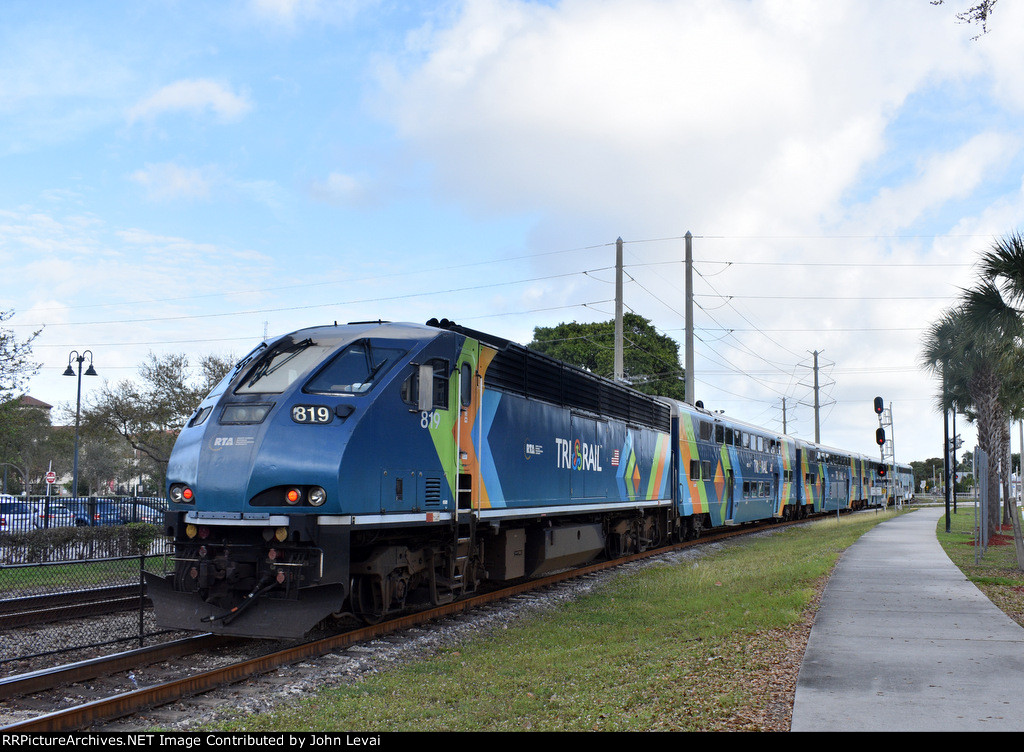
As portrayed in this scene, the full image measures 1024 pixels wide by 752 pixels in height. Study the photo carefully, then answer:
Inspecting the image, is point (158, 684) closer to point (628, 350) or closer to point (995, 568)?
point (995, 568)

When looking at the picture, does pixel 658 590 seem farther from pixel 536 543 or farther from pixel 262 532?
pixel 262 532

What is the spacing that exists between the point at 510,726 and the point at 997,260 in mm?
12168

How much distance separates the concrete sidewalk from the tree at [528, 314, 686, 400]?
3727 cm

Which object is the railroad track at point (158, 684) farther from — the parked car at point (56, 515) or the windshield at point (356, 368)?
the parked car at point (56, 515)

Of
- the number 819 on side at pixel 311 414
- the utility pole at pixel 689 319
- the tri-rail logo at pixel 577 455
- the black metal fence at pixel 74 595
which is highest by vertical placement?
the utility pole at pixel 689 319

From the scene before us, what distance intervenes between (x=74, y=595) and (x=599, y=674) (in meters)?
8.01

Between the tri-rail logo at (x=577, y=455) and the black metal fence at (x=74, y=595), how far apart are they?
19.9ft

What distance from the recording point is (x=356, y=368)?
923 centimetres

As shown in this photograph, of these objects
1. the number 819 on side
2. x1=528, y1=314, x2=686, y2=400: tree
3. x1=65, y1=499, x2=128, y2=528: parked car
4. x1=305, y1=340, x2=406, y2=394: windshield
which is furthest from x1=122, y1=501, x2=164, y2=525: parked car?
x1=528, y1=314, x2=686, y2=400: tree

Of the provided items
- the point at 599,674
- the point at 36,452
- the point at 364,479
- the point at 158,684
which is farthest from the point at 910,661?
the point at 36,452

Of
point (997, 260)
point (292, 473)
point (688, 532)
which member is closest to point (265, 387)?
point (292, 473)

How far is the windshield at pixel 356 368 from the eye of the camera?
8953 mm

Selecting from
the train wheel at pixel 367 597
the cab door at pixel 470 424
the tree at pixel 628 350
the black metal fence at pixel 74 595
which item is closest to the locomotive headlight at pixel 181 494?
the black metal fence at pixel 74 595

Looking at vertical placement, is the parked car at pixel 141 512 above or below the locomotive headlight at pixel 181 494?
below
